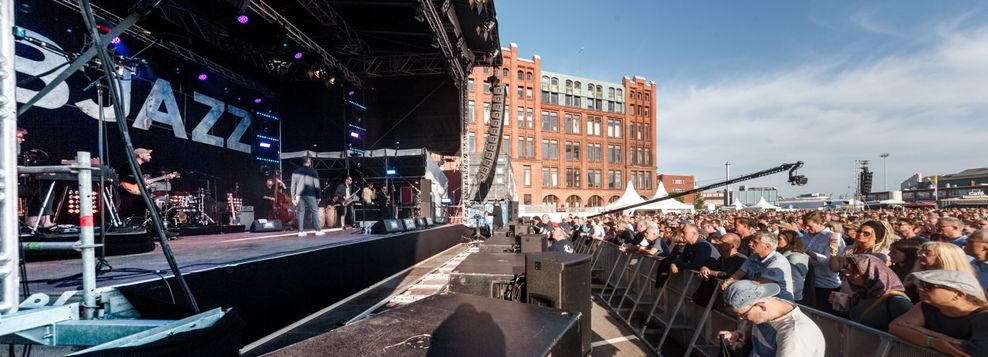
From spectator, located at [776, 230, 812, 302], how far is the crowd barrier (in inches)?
38.7

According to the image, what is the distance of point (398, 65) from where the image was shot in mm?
13883

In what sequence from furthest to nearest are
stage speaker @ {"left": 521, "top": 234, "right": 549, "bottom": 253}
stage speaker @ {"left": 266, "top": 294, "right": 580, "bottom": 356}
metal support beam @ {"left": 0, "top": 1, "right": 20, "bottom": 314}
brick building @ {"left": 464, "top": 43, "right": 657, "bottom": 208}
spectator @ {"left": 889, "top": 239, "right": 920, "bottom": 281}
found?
brick building @ {"left": 464, "top": 43, "right": 657, "bottom": 208}, stage speaker @ {"left": 521, "top": 234, "right": 549, "bottom": 253}, spectator @ {"left": 889, "top": 239, "right": 920, "bottom": 281}, metal support beam @ {"left": 0, "top": 1, "right": 20, "bottom": 314}, stage speaker @ {"left": 266, "top": 294, "right": 580, "bottom": 356}

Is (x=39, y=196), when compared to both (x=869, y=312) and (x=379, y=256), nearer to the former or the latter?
(x=379, y=256)

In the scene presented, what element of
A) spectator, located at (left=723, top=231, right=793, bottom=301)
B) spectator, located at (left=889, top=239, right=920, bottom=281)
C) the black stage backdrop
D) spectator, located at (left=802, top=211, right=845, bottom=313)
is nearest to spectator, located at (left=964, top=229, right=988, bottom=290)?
spectator, located at (left=889, top=239, right=920, bottom=281)

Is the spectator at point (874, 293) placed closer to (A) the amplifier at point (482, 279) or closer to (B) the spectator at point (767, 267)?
(B) the spectator at point (767, 267)

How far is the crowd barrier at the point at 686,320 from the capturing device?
8.81 feet

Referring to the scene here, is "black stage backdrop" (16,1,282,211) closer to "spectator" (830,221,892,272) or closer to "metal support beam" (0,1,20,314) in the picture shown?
"metal support beam" (0,1,20,314)

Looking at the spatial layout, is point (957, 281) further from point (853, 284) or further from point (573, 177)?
point (573, 177)

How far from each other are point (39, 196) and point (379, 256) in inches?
200

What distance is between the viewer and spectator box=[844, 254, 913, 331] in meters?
2.89

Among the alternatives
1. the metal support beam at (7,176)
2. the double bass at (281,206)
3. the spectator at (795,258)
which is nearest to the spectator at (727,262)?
the spectator at (795,258)

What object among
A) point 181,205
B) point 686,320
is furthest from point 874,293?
point 181,205

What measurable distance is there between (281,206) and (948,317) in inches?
565

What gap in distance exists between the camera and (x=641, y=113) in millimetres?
48719
